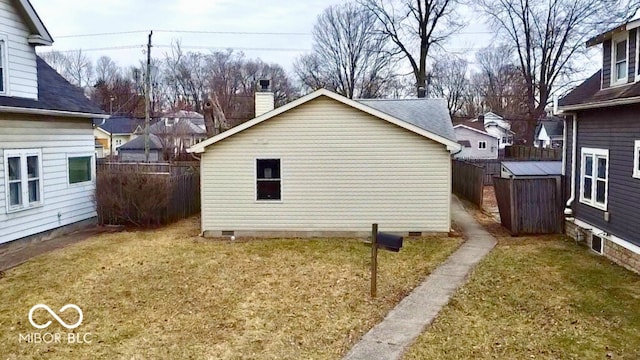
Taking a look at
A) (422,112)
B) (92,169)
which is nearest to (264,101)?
(92,169)

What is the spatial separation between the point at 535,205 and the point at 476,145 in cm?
3595

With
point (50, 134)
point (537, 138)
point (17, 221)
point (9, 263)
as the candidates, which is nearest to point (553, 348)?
point (9, 263)

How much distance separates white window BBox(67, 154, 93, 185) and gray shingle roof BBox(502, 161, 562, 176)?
14169 millimetres

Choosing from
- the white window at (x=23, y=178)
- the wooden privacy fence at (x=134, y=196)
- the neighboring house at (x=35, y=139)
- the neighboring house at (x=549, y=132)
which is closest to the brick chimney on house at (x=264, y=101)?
the wooden privacy fence at (x=134, y=196)

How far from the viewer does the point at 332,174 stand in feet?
45.7

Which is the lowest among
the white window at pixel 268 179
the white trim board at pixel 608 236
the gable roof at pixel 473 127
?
the white trim board at pixel 608 236

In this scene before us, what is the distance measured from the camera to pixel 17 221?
12.3m

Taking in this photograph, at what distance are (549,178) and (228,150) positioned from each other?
8.97 meters

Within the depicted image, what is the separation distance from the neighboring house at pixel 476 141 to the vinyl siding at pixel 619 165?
36.0 metres

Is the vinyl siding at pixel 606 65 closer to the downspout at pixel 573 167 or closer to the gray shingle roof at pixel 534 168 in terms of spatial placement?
the downspout at pixel 573 167

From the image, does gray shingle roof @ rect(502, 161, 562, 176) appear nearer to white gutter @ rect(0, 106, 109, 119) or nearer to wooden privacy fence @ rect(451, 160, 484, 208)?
wooden privacy fence @ rect(451, 160, 484, 208)

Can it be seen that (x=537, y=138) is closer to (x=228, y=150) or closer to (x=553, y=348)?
(x=228, y=150)

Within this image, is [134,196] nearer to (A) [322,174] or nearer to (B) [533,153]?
(A) [322,174]

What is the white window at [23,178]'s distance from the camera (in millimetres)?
12000
